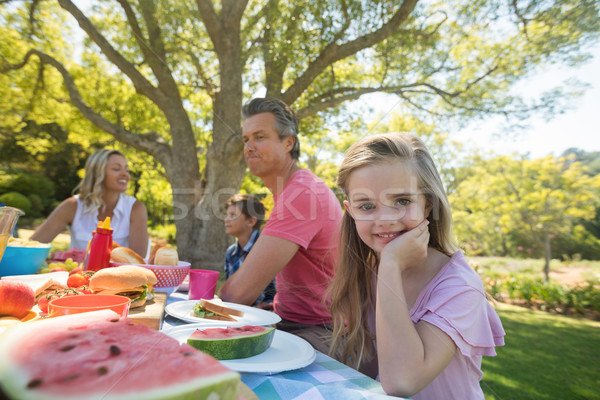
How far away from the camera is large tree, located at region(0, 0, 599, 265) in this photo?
7.93 metres

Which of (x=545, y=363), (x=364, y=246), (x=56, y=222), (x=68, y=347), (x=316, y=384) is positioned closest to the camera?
(x=68, y=347)

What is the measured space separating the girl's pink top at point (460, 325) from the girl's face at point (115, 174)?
400 centimetres

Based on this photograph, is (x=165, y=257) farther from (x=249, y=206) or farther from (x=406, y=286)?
(x=249, y=206)

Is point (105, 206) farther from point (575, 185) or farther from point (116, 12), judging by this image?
point (575, 185)

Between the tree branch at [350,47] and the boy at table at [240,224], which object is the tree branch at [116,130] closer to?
the tree branch at [350,47]

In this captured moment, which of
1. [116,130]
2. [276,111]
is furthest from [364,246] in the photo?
[116,130]

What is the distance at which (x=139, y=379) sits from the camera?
0.57 m

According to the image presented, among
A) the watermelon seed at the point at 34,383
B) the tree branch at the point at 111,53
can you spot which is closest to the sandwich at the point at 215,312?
the watermelon seed at the point at 34,383

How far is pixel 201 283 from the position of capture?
2.40m

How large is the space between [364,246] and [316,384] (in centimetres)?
105

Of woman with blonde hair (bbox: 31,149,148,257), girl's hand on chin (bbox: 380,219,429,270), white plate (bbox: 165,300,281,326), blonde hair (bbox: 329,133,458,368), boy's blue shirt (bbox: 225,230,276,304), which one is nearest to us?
girl's hand on chin (bbox: 380,219,429,270)

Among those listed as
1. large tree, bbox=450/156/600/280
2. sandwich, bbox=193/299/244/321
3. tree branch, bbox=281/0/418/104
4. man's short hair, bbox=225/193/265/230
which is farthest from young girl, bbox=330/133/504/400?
large tree, bbox=450/156/600/280

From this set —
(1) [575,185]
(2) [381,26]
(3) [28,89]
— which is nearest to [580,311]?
(1) [575,185]

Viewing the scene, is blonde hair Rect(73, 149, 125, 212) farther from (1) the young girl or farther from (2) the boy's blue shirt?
(1) the young girl
